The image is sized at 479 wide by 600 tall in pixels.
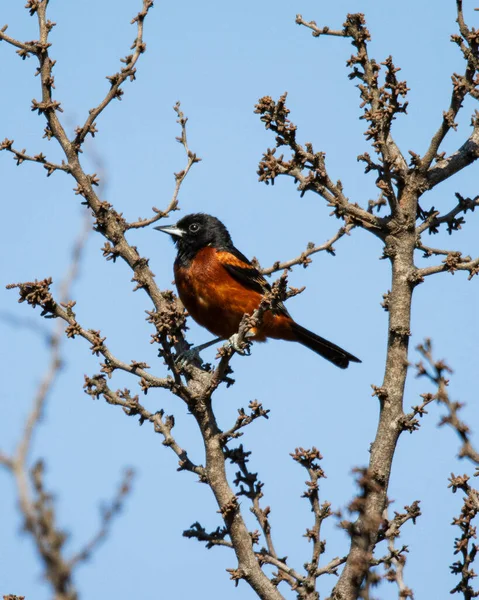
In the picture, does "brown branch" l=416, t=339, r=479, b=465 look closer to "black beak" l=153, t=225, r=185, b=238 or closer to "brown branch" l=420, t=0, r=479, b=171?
"brown branch" l=420, t=0, r=479, b=171

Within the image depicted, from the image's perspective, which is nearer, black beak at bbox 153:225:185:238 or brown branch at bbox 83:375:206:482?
brown branch at bbox 83:375:206:482

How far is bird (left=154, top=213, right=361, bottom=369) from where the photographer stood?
23.5 ft

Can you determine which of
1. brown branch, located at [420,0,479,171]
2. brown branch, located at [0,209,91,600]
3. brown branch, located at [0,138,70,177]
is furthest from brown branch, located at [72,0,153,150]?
brown branch, located at [0,209,91,600]

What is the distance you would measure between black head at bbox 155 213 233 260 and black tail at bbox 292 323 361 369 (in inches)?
40.0

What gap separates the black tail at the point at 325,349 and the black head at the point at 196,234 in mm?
1016

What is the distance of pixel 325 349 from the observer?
7.95m

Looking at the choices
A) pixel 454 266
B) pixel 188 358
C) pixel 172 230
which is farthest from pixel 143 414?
pixel 172 230

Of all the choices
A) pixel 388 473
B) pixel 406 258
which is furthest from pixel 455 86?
pixel 388 473

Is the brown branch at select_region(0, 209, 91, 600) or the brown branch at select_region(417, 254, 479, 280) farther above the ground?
the brown branch at select_region(417, 254, 479, 280)

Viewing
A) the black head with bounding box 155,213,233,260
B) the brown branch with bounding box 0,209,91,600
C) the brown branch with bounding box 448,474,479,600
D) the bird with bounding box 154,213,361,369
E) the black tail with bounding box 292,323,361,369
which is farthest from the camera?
the black tail with bounding box 292,323,361,369

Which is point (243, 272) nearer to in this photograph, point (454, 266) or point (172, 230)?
point (172, 230)

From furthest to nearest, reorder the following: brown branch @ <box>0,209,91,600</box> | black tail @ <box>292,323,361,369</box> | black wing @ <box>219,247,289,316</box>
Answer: black tail @ <box>292,323,361,369</box> → black wing @ <box>219,247,289,316</box> → brown branch @ <box>0,209,91,600</box>

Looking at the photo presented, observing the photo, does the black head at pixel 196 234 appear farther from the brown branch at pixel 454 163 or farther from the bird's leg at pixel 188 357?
the brown branch at pixel 454 163

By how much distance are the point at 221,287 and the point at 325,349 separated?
130 cm
